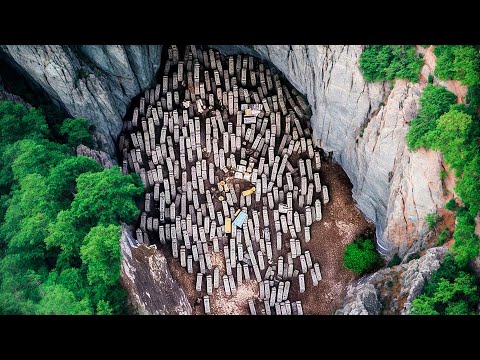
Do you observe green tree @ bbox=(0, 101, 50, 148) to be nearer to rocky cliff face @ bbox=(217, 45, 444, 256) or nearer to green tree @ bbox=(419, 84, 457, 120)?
rocky cliff face @ bbox=(217, 45, 444, 256)

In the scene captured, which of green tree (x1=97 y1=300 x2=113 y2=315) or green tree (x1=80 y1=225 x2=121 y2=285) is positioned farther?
green tree (x1=80 y1=225 x2=121 y2=285)

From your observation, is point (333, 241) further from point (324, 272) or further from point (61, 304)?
point (61, 304)

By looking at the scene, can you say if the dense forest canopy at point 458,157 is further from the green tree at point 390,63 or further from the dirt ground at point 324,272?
the dirt ground at point 324,272

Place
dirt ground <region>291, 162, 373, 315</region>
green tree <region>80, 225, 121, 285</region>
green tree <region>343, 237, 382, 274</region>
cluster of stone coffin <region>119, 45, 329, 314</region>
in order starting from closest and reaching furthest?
green tree <region>80, 225, 121, 285</region>
green tree <region>343, 237, 382, 274</region>
dirt ground <region>291, 162, 373, 315</region>
cluster of stone coffin <region>119, 45, 329, 314</region>

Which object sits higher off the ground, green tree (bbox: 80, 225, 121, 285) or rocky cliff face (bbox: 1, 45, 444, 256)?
rocky cliff face (bbox: 1, 45, 444, 256)

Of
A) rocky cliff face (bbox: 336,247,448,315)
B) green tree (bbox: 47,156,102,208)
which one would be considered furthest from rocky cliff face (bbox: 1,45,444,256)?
green tree (bbox: 47,156,102,208)

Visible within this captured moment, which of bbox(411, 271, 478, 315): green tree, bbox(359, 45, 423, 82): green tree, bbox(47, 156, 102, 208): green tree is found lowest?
bbox(411, 271, 478, 315): green tree

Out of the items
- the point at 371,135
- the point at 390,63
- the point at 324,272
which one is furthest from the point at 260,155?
the point at 390,63

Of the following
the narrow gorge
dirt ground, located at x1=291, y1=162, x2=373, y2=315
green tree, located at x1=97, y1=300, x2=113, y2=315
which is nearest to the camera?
green tree, located at x1=97, y1=300, x2=113, y2=315
